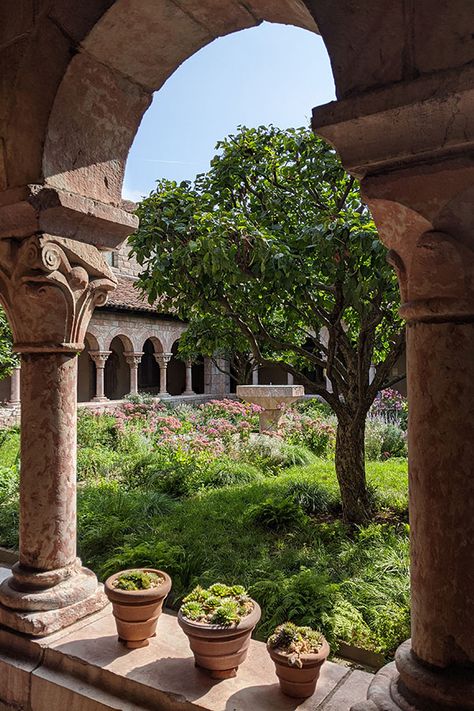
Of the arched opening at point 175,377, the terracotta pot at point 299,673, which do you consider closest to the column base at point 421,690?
the terracotta pot at point 299,673

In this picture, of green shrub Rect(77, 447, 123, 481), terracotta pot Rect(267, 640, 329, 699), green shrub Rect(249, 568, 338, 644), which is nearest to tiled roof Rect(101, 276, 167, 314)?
green shrub Rect(77, 447, 123, 481)

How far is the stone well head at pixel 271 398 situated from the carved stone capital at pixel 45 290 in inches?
297

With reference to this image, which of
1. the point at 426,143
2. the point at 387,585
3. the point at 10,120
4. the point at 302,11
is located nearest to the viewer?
the point at 426,143

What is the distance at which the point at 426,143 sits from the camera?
4.65 ft

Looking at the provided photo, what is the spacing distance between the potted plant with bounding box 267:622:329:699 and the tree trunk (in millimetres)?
3500

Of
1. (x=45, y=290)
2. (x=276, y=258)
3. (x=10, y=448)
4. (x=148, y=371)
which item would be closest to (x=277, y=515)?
(x=276, y=258)

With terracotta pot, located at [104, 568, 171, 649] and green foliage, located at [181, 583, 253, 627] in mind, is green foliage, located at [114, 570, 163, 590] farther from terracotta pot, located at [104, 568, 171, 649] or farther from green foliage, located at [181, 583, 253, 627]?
green foliage, located at [181, 583, 253, 627]

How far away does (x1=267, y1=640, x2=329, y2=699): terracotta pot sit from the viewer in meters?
1.93

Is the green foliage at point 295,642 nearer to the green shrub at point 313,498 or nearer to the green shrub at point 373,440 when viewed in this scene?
the green shrub at point 313,498

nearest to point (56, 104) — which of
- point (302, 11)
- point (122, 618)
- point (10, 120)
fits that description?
point (10, 120)

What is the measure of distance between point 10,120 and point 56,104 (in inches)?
9.9

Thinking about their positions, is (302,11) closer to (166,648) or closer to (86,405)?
(166,648)

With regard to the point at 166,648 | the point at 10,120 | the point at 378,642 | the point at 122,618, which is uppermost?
the point at 10,120

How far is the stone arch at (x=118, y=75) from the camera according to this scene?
2189 mm
